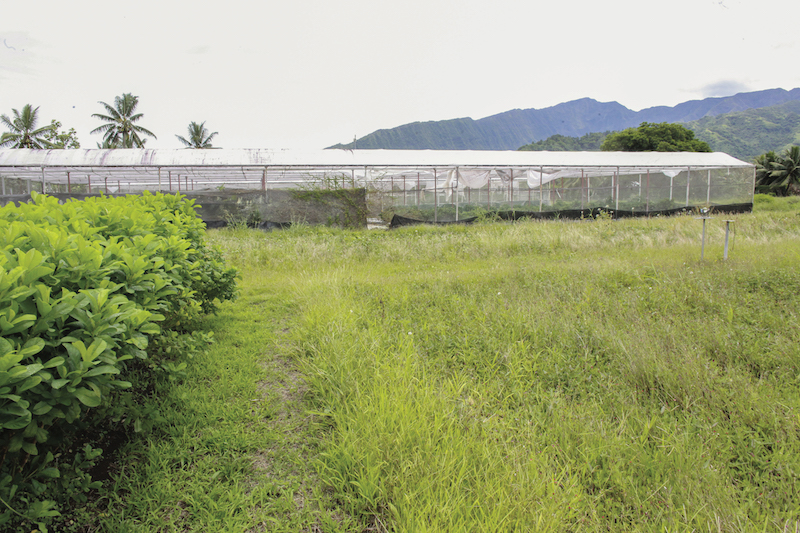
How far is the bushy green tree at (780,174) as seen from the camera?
132 feet

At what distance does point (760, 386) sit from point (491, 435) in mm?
2259

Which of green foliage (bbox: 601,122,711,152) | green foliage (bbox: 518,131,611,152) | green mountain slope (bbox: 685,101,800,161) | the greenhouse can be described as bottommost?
the greenhouse

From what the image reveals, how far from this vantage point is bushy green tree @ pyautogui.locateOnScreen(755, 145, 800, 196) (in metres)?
40.2

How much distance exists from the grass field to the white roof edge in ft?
58.7

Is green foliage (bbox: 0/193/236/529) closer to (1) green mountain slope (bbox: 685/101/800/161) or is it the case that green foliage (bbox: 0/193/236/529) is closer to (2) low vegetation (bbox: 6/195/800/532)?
(2) low vegetation (bbox: 6/195/800/532)

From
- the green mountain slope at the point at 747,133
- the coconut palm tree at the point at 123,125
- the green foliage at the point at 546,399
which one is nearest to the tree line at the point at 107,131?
the coconut palm tree at the point at 123,125

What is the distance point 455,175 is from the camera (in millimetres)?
22109

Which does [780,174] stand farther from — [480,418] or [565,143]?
[480,418]

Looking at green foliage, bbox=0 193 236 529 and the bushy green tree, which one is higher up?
the bushy green tree

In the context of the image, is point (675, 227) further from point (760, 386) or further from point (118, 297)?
point (118, 297)

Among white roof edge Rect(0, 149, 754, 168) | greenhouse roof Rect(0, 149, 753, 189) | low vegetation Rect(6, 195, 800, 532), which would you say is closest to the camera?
low vegetation Rect(6, 195, 800, 532)

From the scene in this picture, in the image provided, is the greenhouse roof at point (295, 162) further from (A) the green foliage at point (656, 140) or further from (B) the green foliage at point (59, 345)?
(A) the green foliage at point (656, 140)

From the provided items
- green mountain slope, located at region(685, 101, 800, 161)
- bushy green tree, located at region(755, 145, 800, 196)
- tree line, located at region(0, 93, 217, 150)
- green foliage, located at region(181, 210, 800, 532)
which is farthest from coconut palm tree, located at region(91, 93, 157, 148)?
green mountain slope, located at region(685, 101, 800, 161)

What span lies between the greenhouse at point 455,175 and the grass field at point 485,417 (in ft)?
48.5
